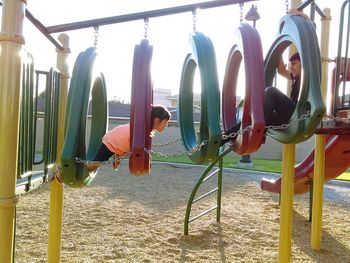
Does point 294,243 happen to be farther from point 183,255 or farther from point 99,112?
point 99,112

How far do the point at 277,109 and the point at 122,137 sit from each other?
1.05m

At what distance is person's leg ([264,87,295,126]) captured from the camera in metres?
2.40

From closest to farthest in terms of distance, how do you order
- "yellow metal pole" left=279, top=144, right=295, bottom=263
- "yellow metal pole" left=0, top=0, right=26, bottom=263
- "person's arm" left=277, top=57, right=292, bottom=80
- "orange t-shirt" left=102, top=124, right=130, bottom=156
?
"yellow metal pole" left=0, top=0, right=26, bottom=263, "orange t-shirt" left=102, top=124, right=130, bottom=156, "yellow metal pole" left=279, top=144, right=295, bottom=263, "person's arm" left=277, top=57, right=292, bottom=80

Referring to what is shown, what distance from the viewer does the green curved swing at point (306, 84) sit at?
2002mm

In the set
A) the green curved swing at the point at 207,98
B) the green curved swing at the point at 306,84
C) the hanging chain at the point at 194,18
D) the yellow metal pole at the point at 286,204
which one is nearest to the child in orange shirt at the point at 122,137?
the green curved swing at the point at 207,98

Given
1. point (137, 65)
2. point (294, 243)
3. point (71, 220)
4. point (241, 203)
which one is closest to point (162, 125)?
point (137, 65)

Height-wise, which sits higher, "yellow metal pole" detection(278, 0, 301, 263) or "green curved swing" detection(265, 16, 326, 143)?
"green curved swing" detection(265, 16, 326, 143)

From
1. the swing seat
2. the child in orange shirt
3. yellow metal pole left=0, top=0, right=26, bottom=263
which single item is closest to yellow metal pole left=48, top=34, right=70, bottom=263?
the child in orange shirt

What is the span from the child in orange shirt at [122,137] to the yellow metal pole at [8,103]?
58 cm

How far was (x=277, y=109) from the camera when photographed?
7.97 ft

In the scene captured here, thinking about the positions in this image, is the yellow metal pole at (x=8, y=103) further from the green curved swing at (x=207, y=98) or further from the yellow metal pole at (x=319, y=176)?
the yellow metal pole at (x=319, y=176)

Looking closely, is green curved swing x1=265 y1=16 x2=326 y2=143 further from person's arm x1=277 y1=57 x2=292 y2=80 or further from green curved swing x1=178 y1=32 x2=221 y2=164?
person's arm x1=277 y1=57 x2=292 y2=80

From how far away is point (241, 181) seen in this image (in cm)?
937

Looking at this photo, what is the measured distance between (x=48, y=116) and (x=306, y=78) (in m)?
1.87
